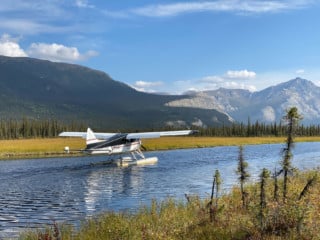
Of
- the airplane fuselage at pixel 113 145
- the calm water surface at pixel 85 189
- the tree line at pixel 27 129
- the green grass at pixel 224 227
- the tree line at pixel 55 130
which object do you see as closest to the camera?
the green grass at pixel 224 227

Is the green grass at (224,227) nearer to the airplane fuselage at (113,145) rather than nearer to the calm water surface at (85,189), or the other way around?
the calm water surface at (85,189)

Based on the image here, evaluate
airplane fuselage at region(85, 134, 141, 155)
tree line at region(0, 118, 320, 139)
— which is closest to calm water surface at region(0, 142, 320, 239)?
airplane fuselage at region(85, 134, 141, 155)

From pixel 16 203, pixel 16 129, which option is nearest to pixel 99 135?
pixel 16 203

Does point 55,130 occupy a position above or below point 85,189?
above

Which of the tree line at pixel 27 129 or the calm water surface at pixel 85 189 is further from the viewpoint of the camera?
the tree line at pixel 27 129

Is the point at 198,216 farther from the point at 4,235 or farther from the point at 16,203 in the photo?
the point at 16,203

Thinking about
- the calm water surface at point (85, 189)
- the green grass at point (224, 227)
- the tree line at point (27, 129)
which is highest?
the tree line at point (27, 129)

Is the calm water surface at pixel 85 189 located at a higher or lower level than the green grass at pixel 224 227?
lower

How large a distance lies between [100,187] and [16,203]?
7728 mm

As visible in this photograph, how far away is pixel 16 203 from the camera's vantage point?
27906mm

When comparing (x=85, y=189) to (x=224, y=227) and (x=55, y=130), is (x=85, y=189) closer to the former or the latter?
(x=224, y=227)

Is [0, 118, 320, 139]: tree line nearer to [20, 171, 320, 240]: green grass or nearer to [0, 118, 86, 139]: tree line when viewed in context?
[0, 118, 86, 139]: tree line

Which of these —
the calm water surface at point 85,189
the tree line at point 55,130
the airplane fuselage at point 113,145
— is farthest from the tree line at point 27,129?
the calm water surface at point 85,189

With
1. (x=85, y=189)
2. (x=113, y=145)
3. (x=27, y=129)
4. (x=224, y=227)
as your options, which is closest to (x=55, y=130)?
(x=27, y=129)
